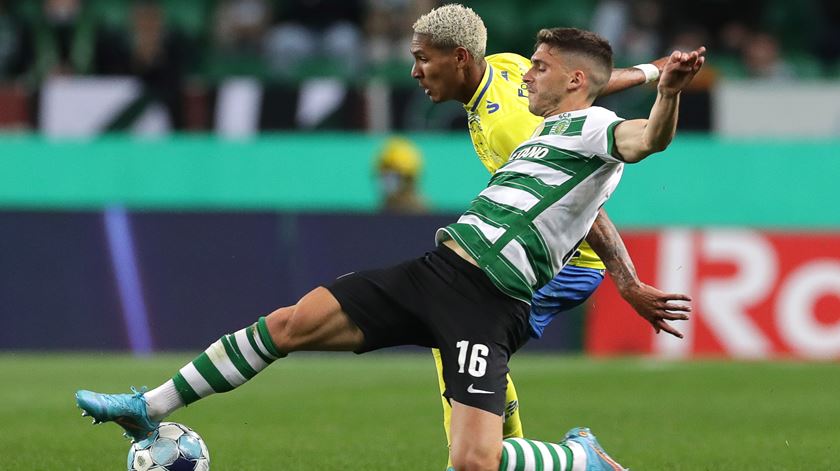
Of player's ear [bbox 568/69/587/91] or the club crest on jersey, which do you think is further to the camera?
player's ear [bbox 568/69/587/91]

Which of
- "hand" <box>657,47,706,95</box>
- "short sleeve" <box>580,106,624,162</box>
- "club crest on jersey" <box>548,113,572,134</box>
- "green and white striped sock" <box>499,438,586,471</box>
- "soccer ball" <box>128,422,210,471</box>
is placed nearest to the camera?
"hand" <box>657,47,706,95</box>

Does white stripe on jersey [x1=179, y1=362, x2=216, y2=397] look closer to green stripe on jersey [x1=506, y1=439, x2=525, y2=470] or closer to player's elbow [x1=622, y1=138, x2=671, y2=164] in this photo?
green stripe on jersey [x1=506, y1=439, x2=525, y2=470]

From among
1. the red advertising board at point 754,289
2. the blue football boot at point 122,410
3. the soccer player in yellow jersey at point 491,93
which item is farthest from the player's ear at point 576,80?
the red advertising board at point 754,289

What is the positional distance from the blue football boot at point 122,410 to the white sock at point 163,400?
0.08 ft

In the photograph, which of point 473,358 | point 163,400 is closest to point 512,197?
point 473,358

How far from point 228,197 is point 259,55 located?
2.59 m

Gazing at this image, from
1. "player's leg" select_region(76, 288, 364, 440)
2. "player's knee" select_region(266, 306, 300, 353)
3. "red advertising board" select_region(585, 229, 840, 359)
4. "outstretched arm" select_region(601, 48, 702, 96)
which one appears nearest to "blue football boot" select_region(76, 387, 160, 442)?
"player's leg" select_region(76, 288, 364, 440)

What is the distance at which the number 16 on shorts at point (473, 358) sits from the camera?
247 inches

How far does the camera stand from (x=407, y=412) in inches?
408

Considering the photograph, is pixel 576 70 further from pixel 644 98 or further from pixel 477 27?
pixel 644 98

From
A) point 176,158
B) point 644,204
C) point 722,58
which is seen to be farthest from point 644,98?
point 176,158

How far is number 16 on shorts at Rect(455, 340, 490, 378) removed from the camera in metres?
6.27

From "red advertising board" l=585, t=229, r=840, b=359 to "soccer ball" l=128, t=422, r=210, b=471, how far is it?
7.71m

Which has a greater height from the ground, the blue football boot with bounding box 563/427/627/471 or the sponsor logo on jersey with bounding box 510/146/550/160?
the sponsor logo on jersey with bounding box 510/146/550/160
